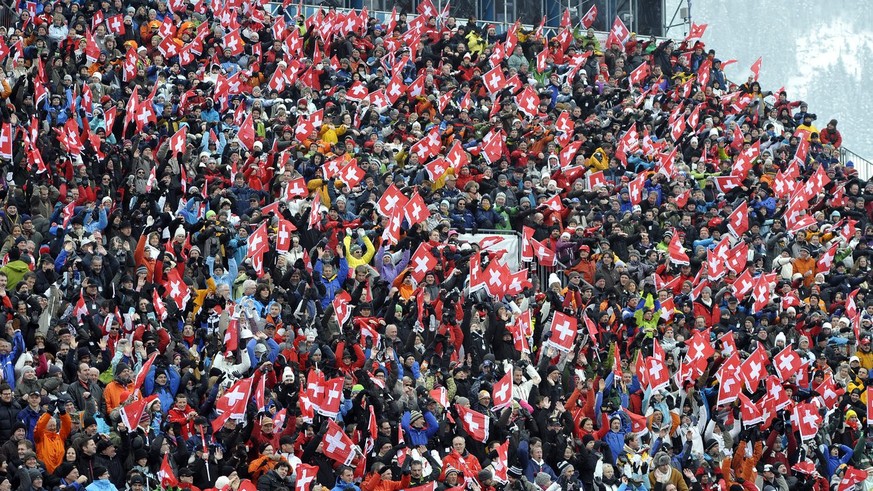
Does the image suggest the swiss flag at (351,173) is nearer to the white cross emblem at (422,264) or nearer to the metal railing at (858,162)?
the white cross emblem at (422,264)

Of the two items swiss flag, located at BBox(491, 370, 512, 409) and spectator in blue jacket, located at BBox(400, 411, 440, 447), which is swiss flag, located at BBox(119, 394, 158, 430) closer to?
spectator in blue jacket, located at BBox(400, 411, 440, 447)

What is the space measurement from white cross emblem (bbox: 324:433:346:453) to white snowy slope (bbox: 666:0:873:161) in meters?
66.1

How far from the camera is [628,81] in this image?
4044 centimetres

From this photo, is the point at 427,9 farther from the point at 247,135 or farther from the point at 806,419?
the point at 806,419

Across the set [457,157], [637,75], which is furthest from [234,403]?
[637,75]

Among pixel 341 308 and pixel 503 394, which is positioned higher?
pixel 341 308

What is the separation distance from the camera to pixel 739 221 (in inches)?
1308

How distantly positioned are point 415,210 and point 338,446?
655 cm

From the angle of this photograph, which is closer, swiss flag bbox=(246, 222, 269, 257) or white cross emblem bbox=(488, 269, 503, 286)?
swiss flag bbox=(246, 222, 269, 257)

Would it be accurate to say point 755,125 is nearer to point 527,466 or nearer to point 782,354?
point 782,354

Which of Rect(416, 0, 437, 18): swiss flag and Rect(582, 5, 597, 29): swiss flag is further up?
Rect(416, 0, 437, 18): swiss flag

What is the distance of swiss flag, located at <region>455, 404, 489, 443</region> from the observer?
25.5 metres

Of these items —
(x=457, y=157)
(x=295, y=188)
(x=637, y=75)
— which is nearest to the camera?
(x=295, y=188)

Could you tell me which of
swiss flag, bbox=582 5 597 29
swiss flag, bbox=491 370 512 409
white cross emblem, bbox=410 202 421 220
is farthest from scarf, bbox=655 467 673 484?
swiss flag, bbox=582 5 597 29
